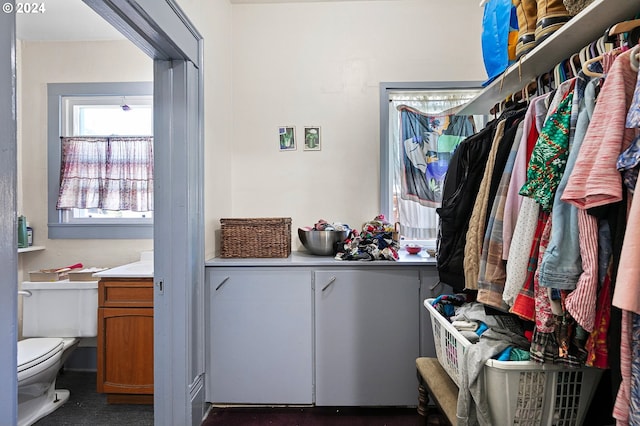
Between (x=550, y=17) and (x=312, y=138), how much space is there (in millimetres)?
1545

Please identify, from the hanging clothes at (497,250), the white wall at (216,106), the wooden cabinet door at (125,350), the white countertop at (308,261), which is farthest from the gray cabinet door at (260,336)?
the hanging clothes at (497,250)

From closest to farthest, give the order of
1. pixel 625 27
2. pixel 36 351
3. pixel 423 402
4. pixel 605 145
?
pixel 605 145 → pixel 625 27 → pixel 423 402 → pixel 36 351

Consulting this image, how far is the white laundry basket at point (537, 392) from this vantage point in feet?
3.42

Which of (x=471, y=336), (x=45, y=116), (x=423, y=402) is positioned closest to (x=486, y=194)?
(x=471, y=336)

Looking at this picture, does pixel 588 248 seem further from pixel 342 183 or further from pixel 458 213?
pixel 342 183

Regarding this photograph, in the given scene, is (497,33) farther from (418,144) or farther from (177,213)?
(177,213)

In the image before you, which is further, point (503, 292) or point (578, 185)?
point (503, 292)

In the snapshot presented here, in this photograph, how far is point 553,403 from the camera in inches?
42.0

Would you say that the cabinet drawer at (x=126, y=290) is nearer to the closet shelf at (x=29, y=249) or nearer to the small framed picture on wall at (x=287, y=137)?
the closet shelf at (x=29, y=249)

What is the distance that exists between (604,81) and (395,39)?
187 centimetres

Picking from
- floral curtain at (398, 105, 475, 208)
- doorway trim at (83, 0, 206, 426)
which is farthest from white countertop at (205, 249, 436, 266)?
floral curtain at (398, 105, 475, 208)

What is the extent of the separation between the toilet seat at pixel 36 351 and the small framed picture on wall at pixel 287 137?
185 cm

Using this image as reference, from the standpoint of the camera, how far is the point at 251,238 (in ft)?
7.00

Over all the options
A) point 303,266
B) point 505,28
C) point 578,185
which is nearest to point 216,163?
point 303,266
